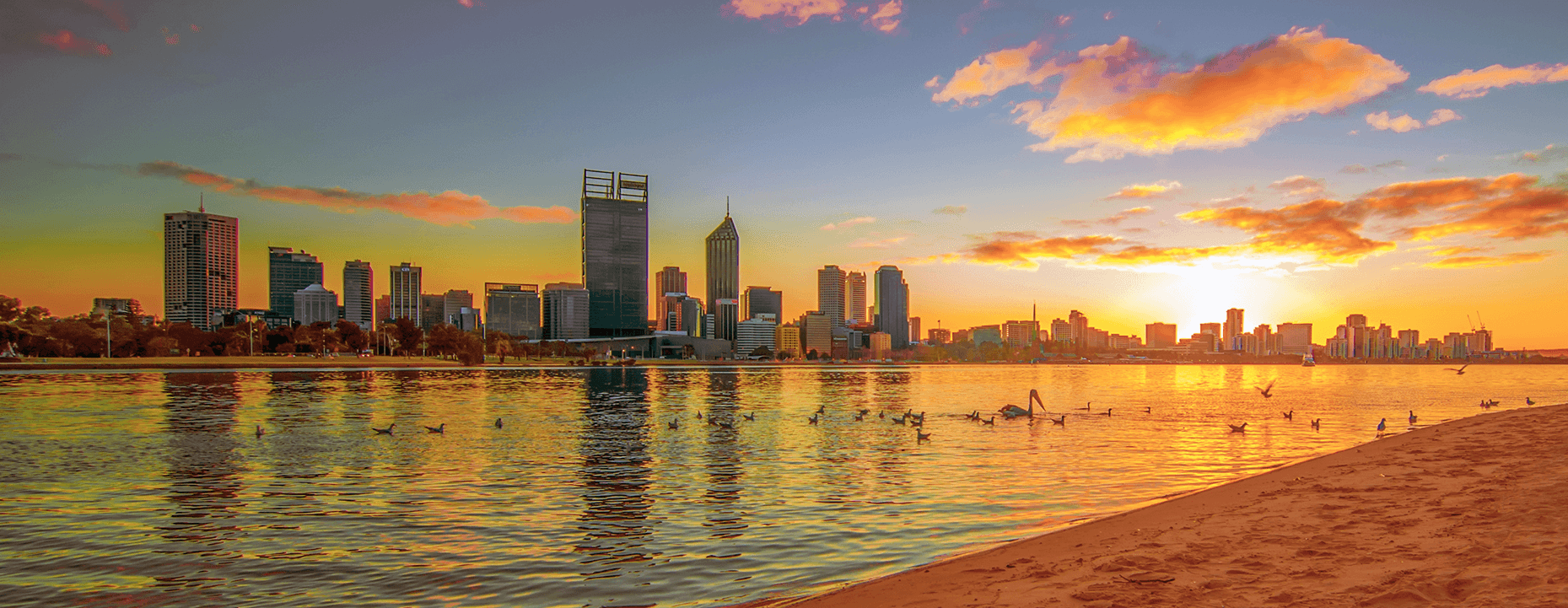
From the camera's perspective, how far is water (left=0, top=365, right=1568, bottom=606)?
1309 centimetres

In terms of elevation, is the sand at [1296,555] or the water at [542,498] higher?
the sand at [1296,555]

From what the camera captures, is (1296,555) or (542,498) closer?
(1296,555)

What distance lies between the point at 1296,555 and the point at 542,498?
1674 centimetres

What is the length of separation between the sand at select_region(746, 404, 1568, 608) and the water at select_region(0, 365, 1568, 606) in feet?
6.16

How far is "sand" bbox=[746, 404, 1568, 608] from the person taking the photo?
9750mm

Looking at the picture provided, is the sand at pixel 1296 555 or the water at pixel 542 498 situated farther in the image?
the water at pixel 542 498

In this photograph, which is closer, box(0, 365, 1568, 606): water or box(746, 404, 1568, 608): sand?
box(746, 404, 1568, 608): sand

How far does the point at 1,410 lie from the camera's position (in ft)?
174

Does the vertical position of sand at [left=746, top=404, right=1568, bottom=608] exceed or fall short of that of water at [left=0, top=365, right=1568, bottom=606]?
it exceeds it

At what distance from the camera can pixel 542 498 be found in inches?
818

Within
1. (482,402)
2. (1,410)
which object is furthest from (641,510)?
(1,410)

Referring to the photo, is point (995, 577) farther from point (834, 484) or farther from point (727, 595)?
point (834, 484)

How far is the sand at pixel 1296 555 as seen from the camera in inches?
384

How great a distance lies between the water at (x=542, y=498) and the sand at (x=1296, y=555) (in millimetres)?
1878
